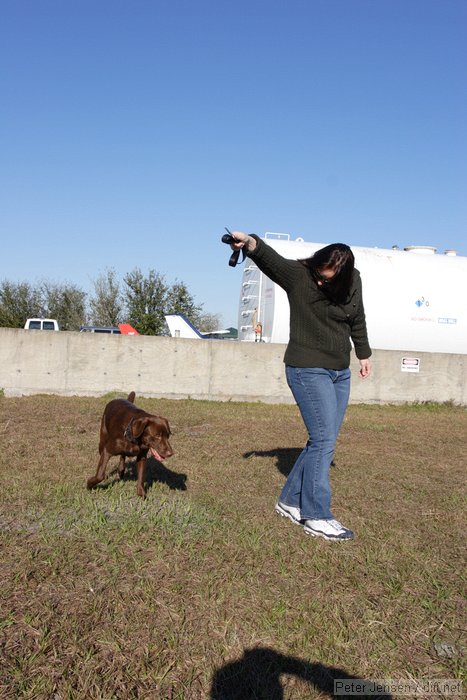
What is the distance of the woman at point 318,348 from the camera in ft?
13.5

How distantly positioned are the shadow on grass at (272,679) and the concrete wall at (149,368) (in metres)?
9.81

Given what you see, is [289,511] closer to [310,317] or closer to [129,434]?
[129,434]

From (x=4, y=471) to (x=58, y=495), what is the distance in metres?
1.12

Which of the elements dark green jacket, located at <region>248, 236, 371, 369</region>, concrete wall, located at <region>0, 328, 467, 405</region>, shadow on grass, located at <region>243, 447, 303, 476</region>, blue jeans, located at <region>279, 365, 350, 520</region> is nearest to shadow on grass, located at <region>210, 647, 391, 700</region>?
blue jeans, located at <region>279, 365, 350, 520</region>

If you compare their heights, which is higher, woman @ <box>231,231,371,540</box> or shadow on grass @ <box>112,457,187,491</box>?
woman @ <box>231,231,371,540</box>

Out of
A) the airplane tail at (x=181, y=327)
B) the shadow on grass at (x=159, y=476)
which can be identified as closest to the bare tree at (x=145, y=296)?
the airplane tail at (x=181, y=327)

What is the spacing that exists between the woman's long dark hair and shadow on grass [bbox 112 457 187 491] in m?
2.19

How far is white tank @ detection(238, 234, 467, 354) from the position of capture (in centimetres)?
1526

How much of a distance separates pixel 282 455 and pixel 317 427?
295 cm

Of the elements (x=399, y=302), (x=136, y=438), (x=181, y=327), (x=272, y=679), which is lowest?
(x=272, y=679)

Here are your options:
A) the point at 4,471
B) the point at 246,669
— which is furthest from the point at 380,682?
the point at 4,471

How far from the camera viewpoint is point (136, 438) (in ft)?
15.1

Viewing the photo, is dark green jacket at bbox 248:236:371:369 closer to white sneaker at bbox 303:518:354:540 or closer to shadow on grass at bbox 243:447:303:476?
white sneaker at bbox 303:518:354:540

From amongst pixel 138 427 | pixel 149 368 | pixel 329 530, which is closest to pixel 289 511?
pixel 329 530
